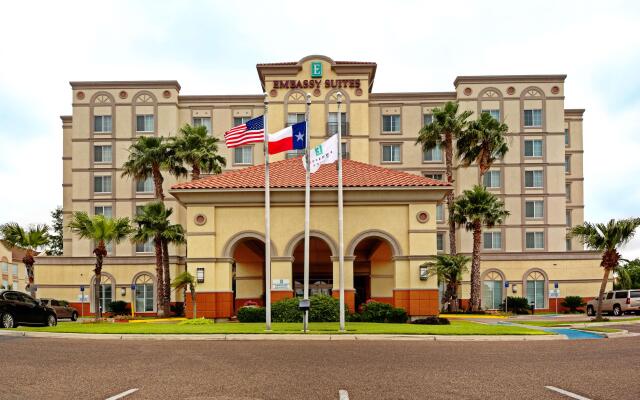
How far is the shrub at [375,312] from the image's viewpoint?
3200 centimetres

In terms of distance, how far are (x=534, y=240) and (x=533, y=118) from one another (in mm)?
11160

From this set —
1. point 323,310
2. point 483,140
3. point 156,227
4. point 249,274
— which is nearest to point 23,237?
point 156,227

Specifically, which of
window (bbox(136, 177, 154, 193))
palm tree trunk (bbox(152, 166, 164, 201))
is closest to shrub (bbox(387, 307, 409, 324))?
palm tree trunk (bbox(152, 166, 164, 201))

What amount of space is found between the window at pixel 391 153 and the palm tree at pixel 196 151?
21.9 meters

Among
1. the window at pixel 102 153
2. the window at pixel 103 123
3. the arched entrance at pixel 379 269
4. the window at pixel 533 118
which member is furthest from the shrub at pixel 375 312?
the window at pixel 103 123

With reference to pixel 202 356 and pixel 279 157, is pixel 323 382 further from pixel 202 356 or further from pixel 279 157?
pixel 279 157

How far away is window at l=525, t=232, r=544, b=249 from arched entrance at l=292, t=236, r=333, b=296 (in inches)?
1138

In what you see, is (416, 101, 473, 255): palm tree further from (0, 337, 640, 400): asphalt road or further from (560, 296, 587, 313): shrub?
(0, 337, 640, 400): asphalt road

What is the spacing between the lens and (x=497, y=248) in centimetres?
6538

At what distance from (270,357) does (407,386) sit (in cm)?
551

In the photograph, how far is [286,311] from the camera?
31000 mm

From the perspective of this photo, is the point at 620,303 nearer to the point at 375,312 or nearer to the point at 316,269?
the point at 316,269

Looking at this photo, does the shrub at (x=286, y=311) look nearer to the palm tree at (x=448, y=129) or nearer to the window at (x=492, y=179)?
the palm tree at (x=448, y=129)

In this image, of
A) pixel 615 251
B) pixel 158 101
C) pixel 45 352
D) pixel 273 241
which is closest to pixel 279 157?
pixel 158 101
